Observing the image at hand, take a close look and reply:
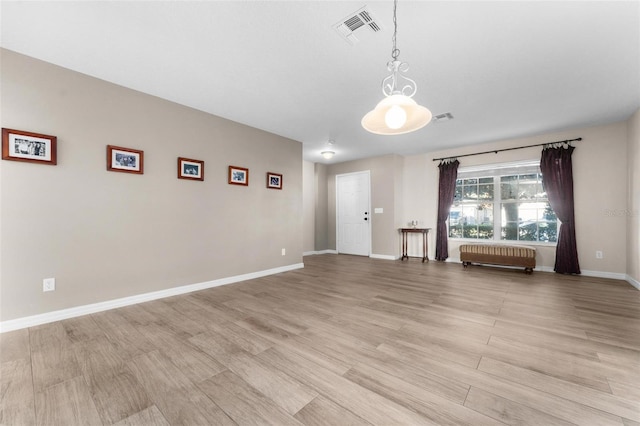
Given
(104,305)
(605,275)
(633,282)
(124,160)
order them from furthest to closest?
(605,275) < (633,282) < (124,160) < (104,305)

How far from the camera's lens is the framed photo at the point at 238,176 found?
13.4 ft

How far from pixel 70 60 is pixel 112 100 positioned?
1.53 feet

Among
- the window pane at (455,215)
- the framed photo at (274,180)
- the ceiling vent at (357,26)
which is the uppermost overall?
the ceiling vent at (357,26)

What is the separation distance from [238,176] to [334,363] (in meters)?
3.24

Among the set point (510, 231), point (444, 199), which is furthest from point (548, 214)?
point (444, 199)

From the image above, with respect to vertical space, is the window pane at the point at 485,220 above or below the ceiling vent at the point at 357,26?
below

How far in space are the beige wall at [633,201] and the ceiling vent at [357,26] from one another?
4380 millimetres

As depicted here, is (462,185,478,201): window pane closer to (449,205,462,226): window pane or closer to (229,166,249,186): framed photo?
(449,205,462,226): window pane

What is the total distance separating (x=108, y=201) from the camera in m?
2.90

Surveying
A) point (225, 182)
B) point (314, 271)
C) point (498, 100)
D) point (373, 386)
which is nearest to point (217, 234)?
point (225, 182)

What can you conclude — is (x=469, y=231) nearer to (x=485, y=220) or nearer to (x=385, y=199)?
(x=485, y=220)

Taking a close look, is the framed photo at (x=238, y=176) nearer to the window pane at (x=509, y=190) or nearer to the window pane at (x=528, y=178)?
the window pane at (x=509, y=190)

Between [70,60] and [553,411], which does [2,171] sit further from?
[553,411]

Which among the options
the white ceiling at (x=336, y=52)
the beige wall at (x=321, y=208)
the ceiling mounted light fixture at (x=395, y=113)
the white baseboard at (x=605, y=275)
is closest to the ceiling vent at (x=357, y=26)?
the white ceiling at (x=336, y=52)
